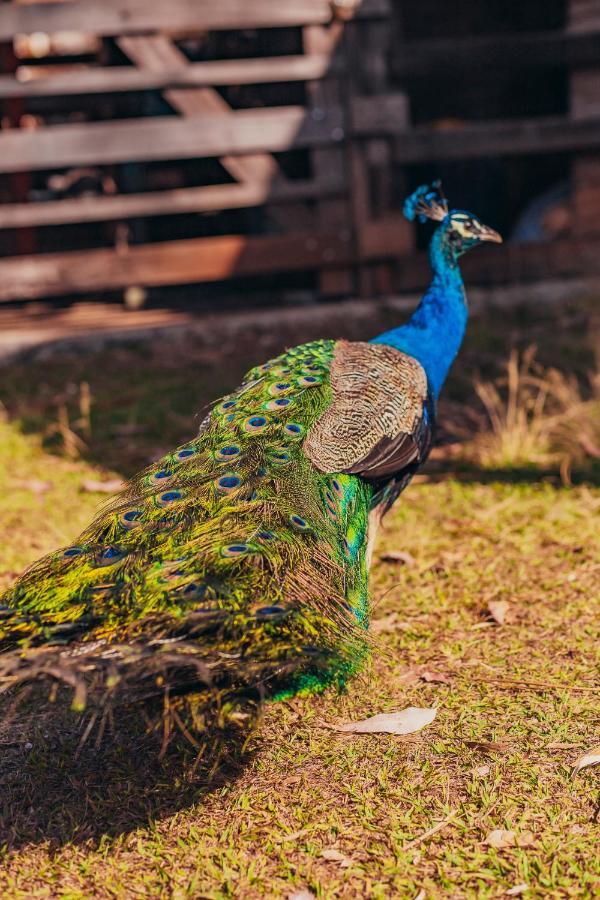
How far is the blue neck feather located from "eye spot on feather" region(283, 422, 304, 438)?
93cm

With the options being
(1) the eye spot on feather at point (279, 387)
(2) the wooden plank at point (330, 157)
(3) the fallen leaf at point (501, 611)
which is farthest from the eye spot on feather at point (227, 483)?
(2) the wooden plank at point (330, 157)

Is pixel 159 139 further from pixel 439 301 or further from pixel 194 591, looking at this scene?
pixel 194 591

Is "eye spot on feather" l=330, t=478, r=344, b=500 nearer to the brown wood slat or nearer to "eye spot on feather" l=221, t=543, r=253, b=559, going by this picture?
"eye spot on feather" l=221, t=543, r=253, b=559

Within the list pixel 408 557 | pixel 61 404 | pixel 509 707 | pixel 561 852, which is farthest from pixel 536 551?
pixel 61 404

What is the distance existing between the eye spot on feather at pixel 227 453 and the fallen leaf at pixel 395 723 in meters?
0.85

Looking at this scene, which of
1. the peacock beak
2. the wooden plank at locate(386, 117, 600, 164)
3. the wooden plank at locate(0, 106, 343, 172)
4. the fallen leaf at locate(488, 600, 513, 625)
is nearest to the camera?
the fallen leaf at locate(488, 600, 513, 625)

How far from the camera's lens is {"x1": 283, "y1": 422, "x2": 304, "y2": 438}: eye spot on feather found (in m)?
3.14

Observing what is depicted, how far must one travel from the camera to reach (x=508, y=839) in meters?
2.42

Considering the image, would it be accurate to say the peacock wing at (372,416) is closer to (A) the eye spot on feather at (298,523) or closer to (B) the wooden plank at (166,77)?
(A) the eye spot on feather at (298,523)

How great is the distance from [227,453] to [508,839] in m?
1.31

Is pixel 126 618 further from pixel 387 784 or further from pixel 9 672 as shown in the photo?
pixel 387 784

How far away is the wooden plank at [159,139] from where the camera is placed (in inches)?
277

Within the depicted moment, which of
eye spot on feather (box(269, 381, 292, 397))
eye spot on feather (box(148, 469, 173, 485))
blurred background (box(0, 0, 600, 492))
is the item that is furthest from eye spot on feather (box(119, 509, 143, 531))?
blurred background (box(0, 0, 600, 492))

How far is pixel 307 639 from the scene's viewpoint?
2254 mm
